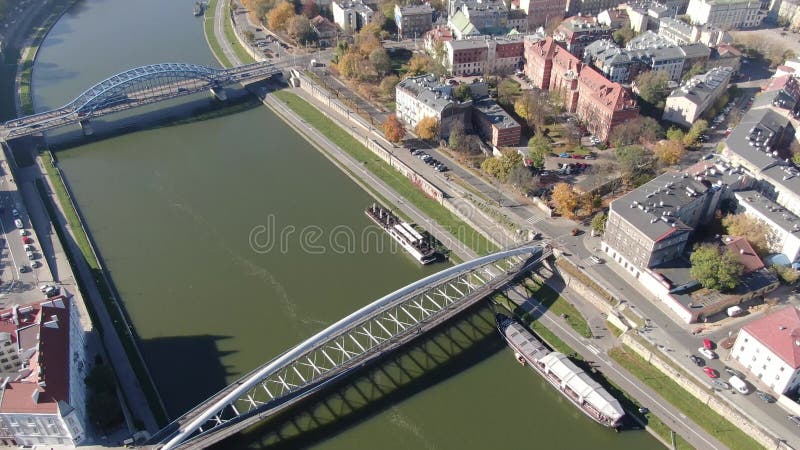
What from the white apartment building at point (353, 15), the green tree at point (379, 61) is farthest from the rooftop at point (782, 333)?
the white apartment building at point (353, 15)

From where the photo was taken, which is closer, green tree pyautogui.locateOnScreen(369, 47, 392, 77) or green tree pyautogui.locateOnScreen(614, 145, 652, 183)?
green tree pyautogui.locateOnScreen(614, 145, 652, 183)

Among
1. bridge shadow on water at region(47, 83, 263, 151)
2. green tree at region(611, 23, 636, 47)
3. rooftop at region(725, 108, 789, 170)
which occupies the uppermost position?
green tree at region(611, 23, 636, 47)

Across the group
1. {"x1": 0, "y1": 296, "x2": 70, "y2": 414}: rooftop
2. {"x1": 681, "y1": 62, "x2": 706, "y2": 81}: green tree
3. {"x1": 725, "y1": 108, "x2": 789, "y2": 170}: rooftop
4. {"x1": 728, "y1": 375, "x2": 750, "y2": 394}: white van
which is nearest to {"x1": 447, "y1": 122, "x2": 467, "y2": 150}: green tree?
{"x1": 725, "y1": 108, "x2": 789, "y2": 170}: rooftop

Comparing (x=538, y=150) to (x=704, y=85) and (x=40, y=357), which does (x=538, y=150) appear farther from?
(x=40, y=357)

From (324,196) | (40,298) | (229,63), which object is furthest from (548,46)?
(40,298)

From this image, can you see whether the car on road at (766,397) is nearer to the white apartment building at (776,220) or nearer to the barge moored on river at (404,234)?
the white apartment building at (776,220)

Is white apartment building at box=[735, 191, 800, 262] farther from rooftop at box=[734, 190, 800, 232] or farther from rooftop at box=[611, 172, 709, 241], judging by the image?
rooftop at box=[611, 172, 709, 241]

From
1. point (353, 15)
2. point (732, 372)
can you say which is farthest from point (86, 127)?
point (732, 372)
